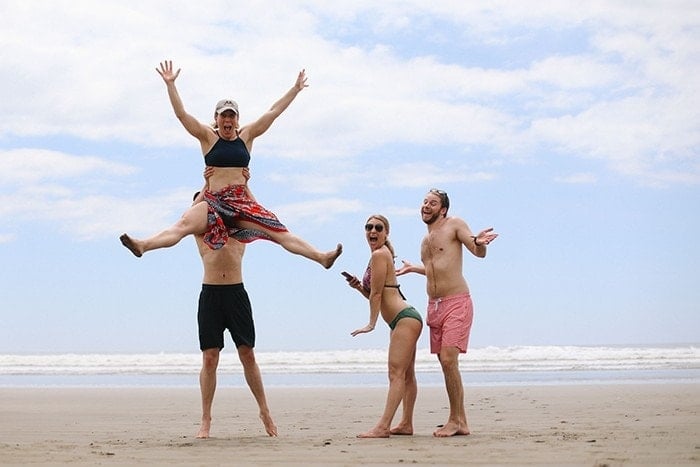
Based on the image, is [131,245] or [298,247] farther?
[298,247]

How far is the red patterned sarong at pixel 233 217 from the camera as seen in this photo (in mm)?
7523

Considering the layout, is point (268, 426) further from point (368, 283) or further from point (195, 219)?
point (195, 219)

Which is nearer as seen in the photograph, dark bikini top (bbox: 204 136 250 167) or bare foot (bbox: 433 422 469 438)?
bare foot (bbox: 433 422 469 438)

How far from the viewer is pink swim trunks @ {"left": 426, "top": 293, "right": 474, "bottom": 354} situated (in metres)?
7.63

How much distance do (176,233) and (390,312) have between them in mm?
1918

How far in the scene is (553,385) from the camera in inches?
574

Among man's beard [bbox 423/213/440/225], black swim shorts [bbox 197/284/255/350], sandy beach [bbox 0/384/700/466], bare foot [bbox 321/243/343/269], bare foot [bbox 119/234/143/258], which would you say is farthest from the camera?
man's beard [bbox 423/213/440/225]

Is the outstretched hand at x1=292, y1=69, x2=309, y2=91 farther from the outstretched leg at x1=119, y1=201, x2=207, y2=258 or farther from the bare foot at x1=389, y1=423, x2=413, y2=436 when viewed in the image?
the bare foot at x1=389, y1=423, x2=413, y2=436

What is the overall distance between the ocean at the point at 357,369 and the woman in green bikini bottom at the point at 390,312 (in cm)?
816

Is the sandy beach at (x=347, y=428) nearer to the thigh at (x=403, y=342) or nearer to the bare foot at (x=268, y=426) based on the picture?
the bare foot at (x=268, y=426)

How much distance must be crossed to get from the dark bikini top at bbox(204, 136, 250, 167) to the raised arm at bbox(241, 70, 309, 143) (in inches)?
10.1

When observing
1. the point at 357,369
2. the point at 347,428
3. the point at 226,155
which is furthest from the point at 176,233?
the point at 357,369

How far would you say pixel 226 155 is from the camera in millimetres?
7707

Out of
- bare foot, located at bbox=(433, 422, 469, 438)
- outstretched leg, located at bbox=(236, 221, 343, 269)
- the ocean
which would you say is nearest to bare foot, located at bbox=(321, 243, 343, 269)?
outstretched leg, located at bbox=(236, 221, 343, 269)
